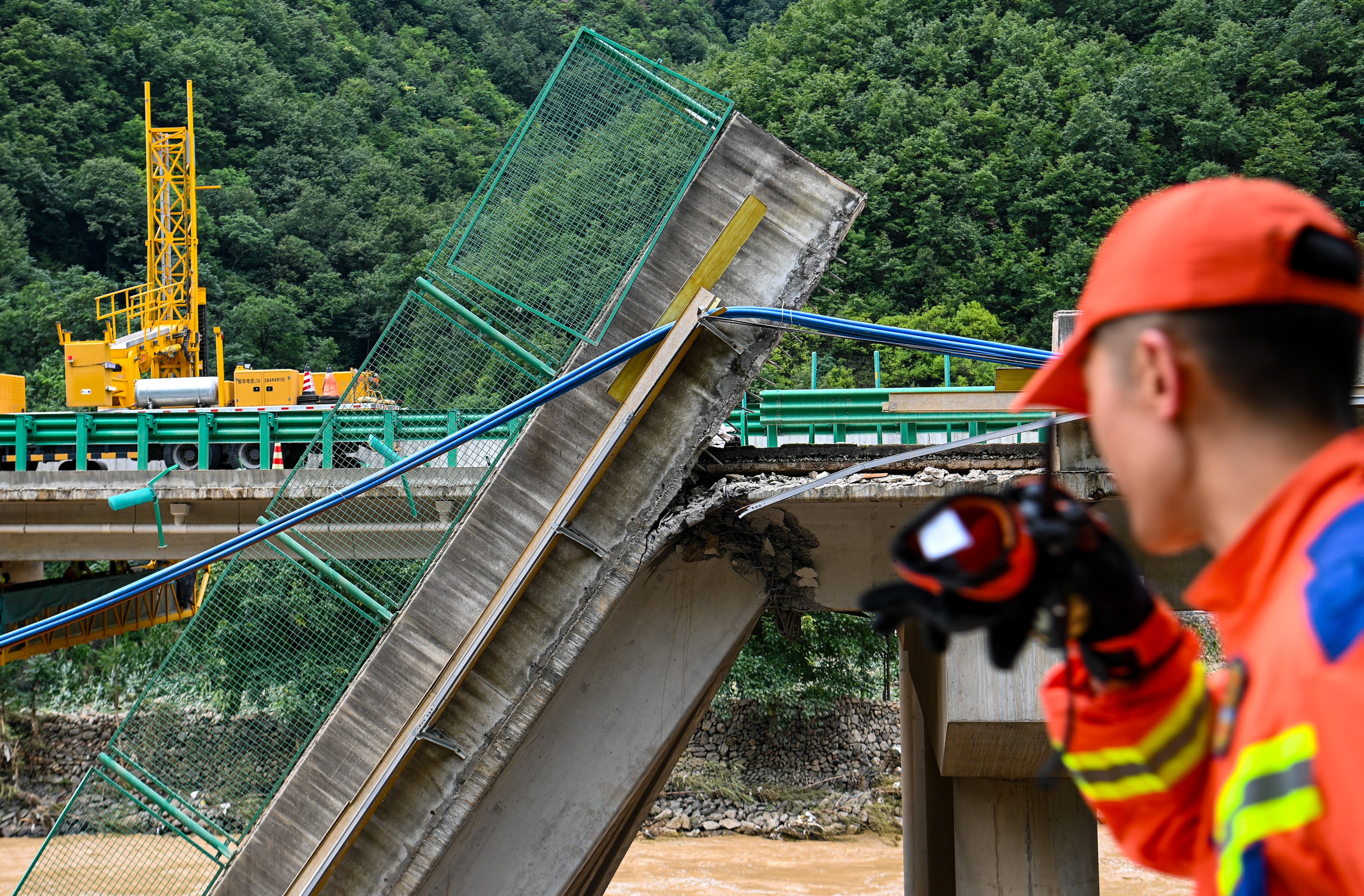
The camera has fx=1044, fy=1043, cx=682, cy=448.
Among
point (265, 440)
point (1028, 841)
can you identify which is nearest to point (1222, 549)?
point (1028, 841)

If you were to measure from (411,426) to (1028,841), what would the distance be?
560 cm

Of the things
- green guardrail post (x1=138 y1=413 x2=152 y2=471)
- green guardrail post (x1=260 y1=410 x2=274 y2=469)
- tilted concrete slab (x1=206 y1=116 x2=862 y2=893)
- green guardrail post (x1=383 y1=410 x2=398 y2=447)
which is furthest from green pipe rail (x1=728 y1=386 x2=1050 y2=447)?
green guardrail post (x1=138 y1=413 x2=152 y2=471)

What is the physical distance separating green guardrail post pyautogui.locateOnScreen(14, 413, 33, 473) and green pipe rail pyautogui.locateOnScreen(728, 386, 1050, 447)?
1027 centimetres

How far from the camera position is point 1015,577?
1217 millimetres

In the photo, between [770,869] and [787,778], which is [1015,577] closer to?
[770,869]

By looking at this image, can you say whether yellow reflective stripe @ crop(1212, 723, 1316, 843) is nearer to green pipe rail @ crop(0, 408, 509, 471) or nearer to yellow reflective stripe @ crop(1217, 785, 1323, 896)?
yellow reflective stripe @ crop(1217, 785, 1323, 896)

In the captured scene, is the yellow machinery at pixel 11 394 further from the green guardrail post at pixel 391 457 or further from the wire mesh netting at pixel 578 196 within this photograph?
the wire mesh netting at pixel 578 196

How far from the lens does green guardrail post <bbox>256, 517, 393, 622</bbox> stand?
6.95m

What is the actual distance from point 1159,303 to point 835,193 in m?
5.72

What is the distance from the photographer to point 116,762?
7.24 metres

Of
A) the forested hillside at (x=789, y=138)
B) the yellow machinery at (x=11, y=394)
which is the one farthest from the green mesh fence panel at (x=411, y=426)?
the forested hillside at (x=789, y=138)

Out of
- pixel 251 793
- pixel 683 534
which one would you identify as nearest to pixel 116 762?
pixel 251 793

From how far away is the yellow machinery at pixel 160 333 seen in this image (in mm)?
24344

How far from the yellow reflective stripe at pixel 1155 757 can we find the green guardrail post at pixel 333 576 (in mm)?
6044
